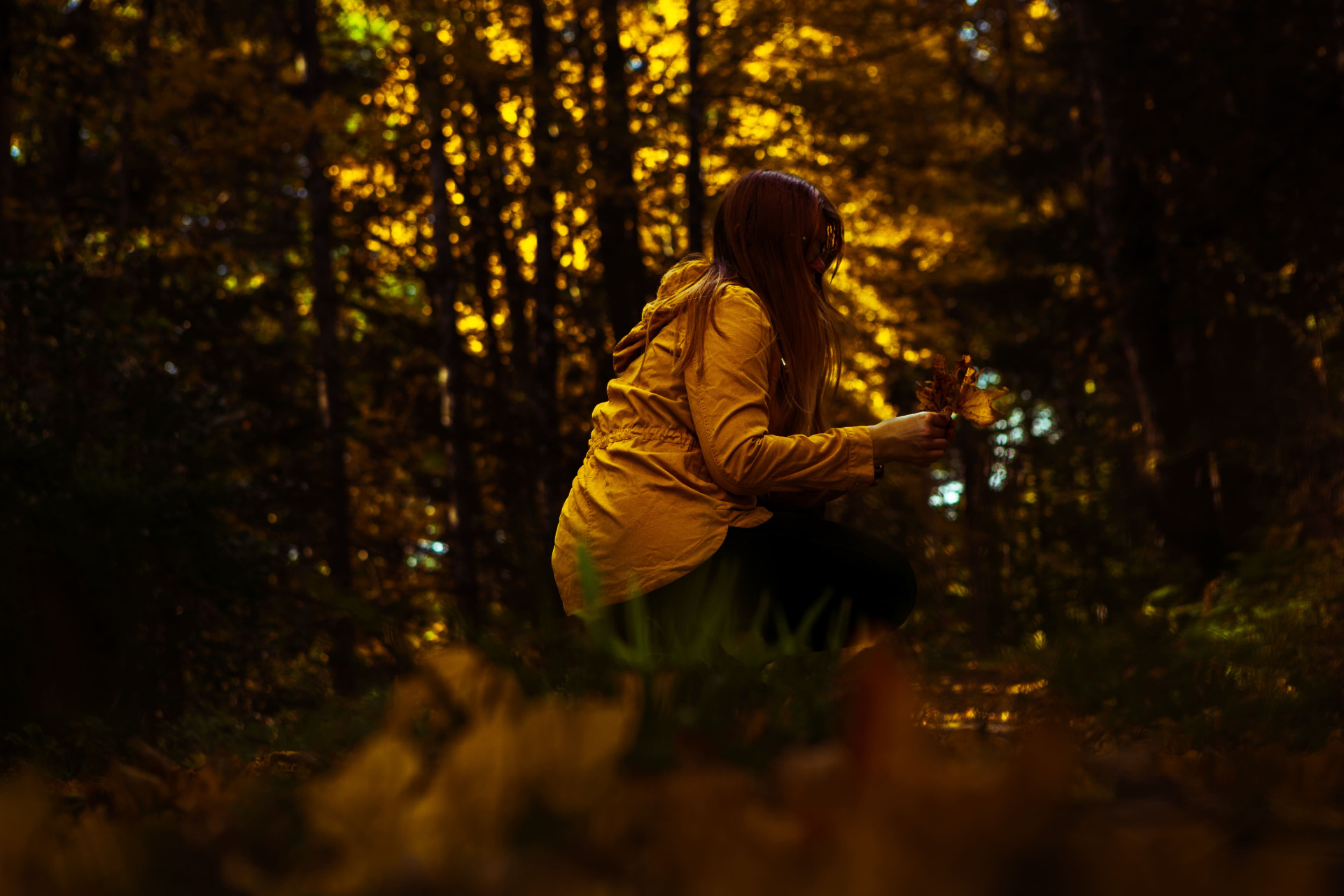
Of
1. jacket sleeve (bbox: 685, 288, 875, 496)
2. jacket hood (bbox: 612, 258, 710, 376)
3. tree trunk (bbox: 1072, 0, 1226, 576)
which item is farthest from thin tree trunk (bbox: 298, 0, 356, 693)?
jacket sleeve (bbox: 685, 288, 875, 496)

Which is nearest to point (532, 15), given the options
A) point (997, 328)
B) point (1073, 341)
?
point (1073, 341)

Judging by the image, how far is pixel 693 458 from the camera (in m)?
3.01

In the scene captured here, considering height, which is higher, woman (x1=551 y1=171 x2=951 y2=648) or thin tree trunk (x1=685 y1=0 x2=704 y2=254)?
thin tree trunk (x1=685 y1=0 x2=704 y2=254)

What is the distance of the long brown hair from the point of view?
3164 mm

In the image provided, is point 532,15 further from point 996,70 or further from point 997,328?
point 997,328

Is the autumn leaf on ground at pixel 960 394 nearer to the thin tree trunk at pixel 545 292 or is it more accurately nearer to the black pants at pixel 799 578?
the black pants at pixel 799 578

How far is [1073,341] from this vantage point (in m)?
11.2

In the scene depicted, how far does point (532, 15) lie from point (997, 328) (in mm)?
8576

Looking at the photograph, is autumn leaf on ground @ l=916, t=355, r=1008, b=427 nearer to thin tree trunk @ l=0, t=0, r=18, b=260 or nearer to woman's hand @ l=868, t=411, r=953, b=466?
woman's hand @ l=868, t=411, r=953, b=466

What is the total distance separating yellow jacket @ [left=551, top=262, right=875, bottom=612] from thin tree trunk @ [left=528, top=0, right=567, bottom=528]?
7.72 m

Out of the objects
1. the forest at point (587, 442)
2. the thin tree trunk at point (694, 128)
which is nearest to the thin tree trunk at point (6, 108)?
the forest at point (587, 442)

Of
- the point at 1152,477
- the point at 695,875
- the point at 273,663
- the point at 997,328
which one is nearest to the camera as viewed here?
the point at 695,875

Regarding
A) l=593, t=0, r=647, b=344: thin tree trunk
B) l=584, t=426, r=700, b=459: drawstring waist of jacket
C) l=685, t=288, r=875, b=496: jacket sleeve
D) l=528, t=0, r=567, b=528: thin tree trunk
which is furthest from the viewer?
l=528, t=0, r=567, b=528: thin tree trunk

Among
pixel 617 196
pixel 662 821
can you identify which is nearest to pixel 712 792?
pixel 662 821
